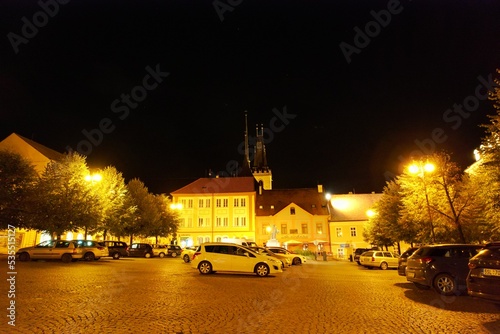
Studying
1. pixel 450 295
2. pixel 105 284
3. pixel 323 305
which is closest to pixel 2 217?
pixel 105 284

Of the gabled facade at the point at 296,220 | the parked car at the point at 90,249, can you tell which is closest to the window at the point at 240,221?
the gabled facade at the point at 296,220

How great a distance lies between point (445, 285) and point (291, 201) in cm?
5443

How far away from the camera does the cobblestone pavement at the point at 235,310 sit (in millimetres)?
7695

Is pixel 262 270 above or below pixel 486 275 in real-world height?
below

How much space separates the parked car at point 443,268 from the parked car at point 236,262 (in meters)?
7.36

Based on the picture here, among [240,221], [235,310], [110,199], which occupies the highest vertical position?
[110,199]

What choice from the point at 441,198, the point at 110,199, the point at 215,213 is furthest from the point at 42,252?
the point at 215,213

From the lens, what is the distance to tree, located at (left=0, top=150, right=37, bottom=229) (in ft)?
98.9

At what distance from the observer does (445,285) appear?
41.4 feet

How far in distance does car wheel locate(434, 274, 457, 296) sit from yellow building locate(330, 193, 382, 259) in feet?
150

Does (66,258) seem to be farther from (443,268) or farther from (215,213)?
(215,213)

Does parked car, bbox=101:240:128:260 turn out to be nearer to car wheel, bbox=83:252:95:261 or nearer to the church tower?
car wheel, bbox=83:252:95:261

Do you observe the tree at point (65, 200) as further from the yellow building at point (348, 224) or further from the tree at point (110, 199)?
the yellow building at point (348, 224)

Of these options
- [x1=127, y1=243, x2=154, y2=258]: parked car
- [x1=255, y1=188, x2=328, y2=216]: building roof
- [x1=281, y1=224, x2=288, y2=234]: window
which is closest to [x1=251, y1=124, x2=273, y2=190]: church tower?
[x1=255, y1=188, x2=328, y2=216]: building roof
